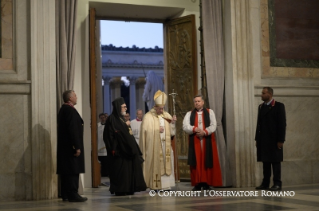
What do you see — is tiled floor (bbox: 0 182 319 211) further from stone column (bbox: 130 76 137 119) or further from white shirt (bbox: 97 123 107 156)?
stone column (bbox: 130 76 137 119)

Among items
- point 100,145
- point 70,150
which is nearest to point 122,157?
point 70,150

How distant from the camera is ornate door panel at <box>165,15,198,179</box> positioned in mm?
11219

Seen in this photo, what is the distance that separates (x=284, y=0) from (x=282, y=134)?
3008 millimetres

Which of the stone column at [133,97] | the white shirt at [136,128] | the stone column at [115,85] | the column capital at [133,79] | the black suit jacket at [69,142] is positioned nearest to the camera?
the black suit jacket at [69,142]

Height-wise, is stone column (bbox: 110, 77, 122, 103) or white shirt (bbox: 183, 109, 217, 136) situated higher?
stone column (bbox: 110, 77, 122, 103)

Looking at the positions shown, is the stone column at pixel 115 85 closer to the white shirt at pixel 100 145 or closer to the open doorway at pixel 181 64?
the white shirt at pixel 100 145

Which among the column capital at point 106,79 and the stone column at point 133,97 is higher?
the column capital at point 106,79

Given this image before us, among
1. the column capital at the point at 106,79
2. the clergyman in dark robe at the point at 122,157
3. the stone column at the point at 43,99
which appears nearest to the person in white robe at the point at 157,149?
the clergyman in dark robe at the point at 122,157

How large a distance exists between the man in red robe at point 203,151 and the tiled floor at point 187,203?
287 millimetres

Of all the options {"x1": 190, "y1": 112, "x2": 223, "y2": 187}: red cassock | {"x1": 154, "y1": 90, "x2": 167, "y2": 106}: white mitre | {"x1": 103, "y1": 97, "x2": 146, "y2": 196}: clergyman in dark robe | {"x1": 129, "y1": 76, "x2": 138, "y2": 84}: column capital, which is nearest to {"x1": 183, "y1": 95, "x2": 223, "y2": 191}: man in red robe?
{"x1": 190, "y1": 112, "x2": 223, "y2": 187}: red cassock

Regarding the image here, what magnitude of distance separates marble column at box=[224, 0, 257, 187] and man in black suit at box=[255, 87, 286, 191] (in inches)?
→ 37.2

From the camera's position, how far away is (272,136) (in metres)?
8.74

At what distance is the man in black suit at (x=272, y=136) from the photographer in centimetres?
867

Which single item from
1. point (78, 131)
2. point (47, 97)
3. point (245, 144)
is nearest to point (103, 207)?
point (78, 131)
